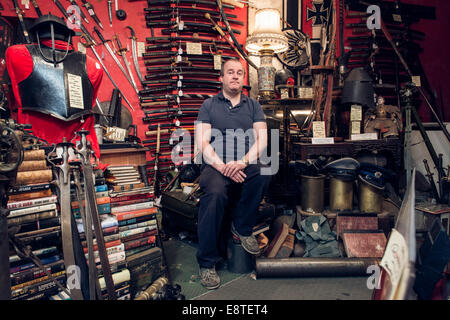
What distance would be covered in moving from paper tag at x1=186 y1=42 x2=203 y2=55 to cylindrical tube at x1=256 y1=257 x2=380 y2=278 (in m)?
3.03

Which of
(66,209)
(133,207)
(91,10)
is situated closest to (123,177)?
→ (133,207)

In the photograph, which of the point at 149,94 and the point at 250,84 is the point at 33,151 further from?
the point at 250,84

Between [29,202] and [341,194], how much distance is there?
2654 mm

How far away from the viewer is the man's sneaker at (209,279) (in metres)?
2.00

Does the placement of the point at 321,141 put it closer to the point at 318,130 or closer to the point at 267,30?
the point at 318,130

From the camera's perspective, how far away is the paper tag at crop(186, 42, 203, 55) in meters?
3.81

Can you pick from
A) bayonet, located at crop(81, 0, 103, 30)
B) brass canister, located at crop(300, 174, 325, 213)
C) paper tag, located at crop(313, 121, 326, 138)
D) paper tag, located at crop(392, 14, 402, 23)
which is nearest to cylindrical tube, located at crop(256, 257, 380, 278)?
brass canister, located at crop(300, 174, 325, 213)

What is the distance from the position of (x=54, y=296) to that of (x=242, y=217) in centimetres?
137

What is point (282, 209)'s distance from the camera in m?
3.00

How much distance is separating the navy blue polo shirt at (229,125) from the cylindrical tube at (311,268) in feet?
3.09

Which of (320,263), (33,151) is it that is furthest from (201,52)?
(320,263)

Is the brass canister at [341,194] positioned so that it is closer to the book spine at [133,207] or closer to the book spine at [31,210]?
the book spine at [133,207]
